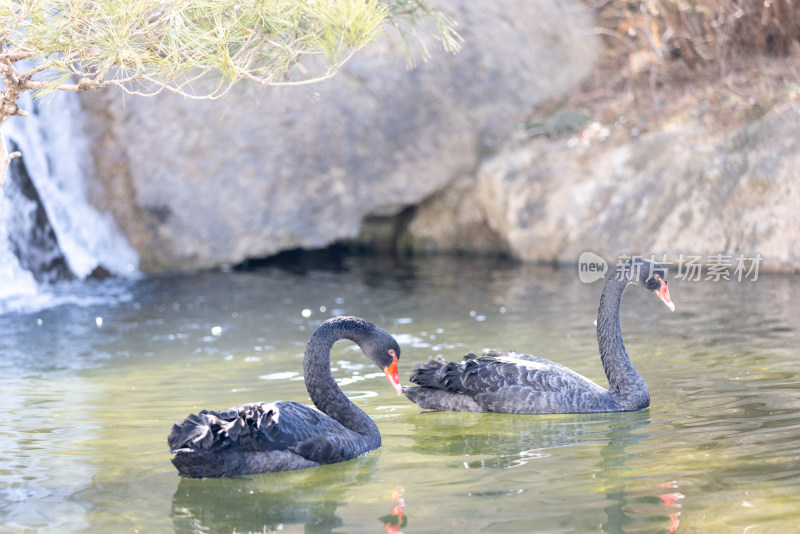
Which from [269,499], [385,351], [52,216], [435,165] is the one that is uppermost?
[435,165]

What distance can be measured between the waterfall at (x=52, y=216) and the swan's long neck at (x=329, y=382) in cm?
649

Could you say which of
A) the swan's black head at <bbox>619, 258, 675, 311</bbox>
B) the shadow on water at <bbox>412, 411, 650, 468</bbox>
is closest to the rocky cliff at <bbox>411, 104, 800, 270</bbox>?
the swan's black head at <bbox>619, 258, 675, 311</bbox>

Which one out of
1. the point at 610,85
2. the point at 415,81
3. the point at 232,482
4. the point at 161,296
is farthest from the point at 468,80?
the point at 232,482

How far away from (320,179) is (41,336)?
202 inches

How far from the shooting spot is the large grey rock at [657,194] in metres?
10.2

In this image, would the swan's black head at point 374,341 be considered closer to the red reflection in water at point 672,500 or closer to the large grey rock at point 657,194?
the red reflection in water at point 672,500

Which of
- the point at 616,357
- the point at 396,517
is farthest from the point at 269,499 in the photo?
the point at 616,357

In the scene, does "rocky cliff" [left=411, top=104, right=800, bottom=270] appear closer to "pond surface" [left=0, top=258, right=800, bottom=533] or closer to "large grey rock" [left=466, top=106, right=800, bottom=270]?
"large grey rock" [left=466, top=106, right=800, bottom=270]

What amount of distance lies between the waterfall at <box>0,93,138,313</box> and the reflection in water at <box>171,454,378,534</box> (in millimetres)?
6783

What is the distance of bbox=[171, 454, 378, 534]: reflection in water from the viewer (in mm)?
3641

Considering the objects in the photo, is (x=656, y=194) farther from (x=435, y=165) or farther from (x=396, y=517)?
(x=396, y=517)

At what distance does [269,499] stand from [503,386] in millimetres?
1743

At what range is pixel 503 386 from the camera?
5.27 meters

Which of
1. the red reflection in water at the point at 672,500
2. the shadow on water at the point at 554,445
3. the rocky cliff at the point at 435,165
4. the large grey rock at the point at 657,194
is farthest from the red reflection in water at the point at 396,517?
the rocky cliff at the point at 435,165
